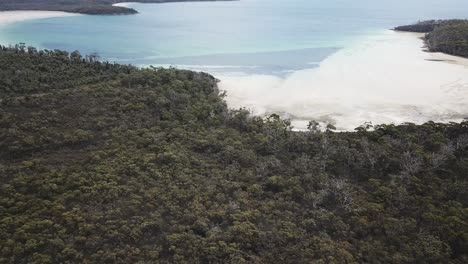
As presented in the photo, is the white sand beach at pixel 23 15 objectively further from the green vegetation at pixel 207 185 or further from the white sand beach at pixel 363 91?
the green vegetation at pixel 207 185

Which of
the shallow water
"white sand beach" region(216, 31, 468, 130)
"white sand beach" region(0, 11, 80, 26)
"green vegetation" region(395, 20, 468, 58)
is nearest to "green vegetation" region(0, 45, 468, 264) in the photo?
"white sand beach" region(216, 31, 468, 130)

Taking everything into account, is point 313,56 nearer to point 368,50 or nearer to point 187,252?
point 368,50

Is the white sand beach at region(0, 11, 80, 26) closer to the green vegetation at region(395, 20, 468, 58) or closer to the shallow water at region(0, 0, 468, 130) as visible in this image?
the shallow water at region(0, 0, 468, 130)

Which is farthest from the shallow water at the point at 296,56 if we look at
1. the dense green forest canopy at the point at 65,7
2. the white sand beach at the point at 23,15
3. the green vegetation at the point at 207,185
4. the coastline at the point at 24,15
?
the green vegetation at the point at 207,185

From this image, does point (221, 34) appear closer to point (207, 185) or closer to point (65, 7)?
point (65, 7)

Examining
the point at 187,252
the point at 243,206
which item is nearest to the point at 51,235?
the point at 187,252

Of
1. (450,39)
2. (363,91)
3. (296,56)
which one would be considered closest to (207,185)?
(363,91)
